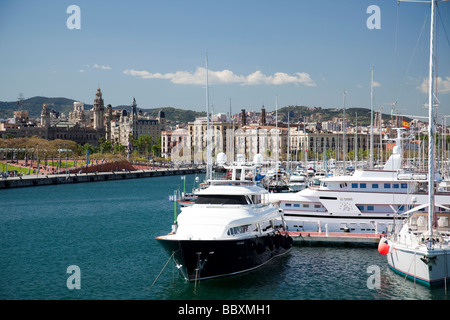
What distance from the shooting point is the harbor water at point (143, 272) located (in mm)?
23438

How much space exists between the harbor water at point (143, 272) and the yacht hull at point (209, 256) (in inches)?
16.9

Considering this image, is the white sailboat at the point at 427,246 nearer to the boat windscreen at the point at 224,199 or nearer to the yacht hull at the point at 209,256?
the yacht hull at the point at 209,256

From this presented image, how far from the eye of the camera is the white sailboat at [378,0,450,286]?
22.9 meters

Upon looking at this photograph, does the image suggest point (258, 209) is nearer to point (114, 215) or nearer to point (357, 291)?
point (357, 291)

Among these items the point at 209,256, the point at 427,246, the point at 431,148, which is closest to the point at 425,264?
the point at 427,246

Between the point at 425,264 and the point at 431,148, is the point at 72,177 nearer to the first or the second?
the point at 425,264

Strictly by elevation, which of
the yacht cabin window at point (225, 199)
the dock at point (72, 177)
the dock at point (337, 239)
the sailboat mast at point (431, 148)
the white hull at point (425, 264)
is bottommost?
the dock at point (72, 177)

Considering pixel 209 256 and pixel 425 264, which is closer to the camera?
pixel 425 264

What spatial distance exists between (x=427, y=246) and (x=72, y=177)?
278ft

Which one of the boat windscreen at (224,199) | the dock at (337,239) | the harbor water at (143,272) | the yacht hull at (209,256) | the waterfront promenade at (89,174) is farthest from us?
the waterfront promenade at (89,174)

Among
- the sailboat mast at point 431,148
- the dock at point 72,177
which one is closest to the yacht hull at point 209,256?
the sailboat mast at point 431,148

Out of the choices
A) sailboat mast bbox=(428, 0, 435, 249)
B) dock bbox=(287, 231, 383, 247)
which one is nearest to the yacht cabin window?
dock bbox=(287, 231, 383, 247)

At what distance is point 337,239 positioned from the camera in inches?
1287
